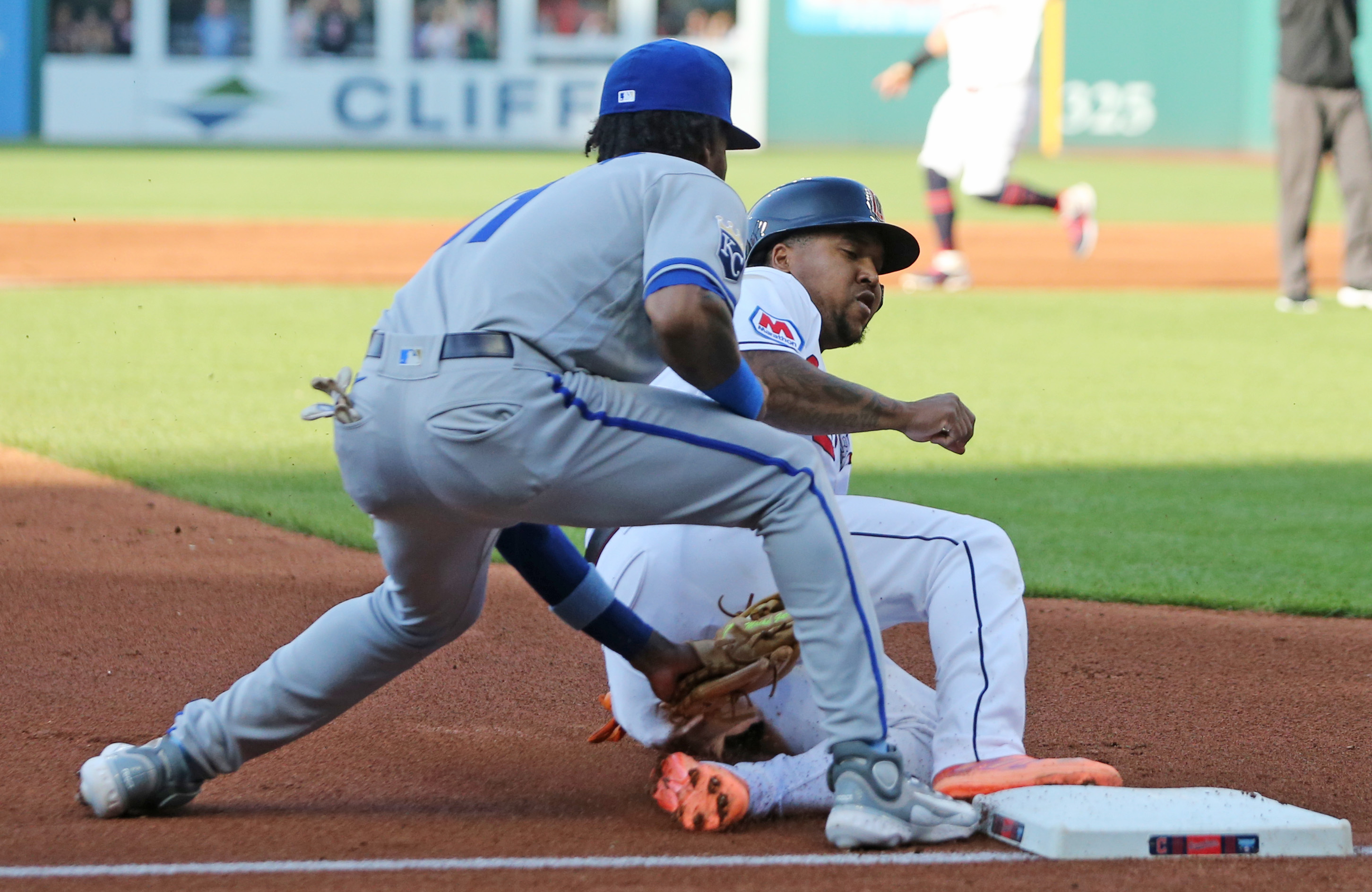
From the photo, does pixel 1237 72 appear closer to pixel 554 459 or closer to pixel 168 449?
pixel 168 449

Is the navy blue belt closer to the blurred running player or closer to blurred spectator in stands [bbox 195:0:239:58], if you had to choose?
the blurred running player

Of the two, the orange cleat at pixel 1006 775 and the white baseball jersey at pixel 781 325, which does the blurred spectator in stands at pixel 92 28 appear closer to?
the white baseball jersey at pixel 781 325

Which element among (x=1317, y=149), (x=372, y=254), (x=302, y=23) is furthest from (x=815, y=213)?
(x=302, y=23)

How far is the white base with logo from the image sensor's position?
2.78 meters

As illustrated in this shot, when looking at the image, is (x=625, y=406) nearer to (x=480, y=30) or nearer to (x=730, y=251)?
(x=730, y=251)

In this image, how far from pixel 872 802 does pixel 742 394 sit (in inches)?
27.7

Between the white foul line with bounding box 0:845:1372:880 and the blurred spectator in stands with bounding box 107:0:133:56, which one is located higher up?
the blurred spectator in stands with bounding box 107:0:133:56

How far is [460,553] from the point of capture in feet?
9.46

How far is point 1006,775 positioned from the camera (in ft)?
9.62

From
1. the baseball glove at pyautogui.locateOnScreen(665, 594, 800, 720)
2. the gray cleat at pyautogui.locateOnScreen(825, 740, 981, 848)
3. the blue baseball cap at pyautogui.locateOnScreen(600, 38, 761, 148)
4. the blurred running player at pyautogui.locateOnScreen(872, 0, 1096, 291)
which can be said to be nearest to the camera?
the gray cleat at pyautogui.locateOnScreen(825, 740, 981, 848)

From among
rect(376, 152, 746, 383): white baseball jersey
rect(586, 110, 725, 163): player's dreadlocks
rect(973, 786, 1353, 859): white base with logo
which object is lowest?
rect(973, 786, 1353, 859): white base with logo

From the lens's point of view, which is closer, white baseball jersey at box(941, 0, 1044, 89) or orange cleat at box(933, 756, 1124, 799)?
orange cleat at box(933, 756, 1124, 799)

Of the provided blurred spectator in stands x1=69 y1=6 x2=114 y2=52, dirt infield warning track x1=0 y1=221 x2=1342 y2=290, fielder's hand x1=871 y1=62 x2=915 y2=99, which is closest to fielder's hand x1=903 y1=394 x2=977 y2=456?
fielder's hand x1=871 y1=62 x2=915 y2=99

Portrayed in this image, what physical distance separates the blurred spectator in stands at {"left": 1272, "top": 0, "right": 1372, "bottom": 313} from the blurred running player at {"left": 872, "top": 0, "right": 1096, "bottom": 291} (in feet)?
5.46
